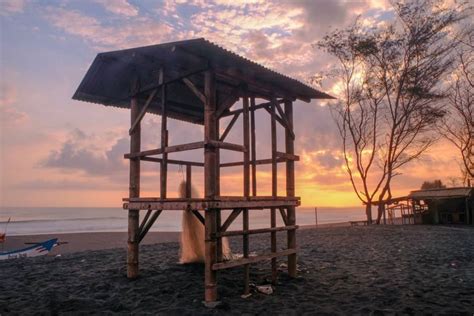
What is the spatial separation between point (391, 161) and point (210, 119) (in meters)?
25.6

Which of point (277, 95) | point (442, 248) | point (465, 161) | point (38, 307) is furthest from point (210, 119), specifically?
point (465, 161)

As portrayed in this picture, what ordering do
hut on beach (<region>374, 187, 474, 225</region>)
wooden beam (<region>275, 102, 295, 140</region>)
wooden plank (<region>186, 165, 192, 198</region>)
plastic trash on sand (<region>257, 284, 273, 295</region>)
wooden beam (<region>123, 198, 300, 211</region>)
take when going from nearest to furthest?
wooden beam (<region>123, 198, 300, 211</region>) → plastic trash on sand (<region>257, 284, 273, 295</region>) → wooden beam (<region>275, 102, 295, 140</region>) → wooden plank (<region>186, 165, 192, 198</region>) → hut on beach (<region>374, 187, 474, 225</region>)

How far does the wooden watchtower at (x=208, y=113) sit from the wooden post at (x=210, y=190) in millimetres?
18

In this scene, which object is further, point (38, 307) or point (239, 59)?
point (239, 59)

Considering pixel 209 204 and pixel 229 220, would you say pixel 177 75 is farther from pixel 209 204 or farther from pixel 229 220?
pixel 229 220

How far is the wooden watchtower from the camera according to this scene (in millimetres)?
7156

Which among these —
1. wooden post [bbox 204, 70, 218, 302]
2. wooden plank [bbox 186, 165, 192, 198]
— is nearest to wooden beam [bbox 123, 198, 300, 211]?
wooden post [bbox 204, 70, 218, 302]

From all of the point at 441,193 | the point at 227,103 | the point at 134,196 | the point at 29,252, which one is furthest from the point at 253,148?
the point at 441,193

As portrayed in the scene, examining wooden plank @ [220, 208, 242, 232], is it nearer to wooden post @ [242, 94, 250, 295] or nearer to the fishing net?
Result: wooden post @ [242, 94, 250, 295]

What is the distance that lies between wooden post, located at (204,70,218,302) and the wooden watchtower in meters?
0.02

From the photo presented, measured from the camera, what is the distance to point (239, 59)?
7414 millimetres

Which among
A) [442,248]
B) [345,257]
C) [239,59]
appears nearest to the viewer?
[239,59]

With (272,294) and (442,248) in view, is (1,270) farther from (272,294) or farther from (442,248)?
(442,248)

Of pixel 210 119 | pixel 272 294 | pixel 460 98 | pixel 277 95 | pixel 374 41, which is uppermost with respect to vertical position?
pixel 374 41
